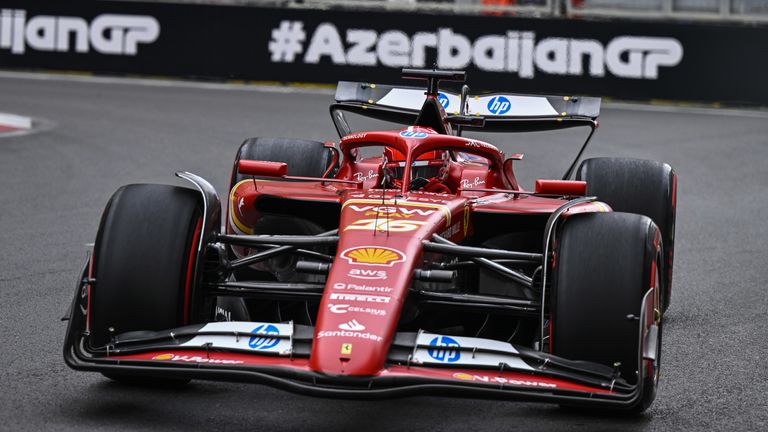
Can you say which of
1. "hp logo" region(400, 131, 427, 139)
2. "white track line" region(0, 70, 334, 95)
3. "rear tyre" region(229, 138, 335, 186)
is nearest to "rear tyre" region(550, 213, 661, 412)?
"hp logo" region(400, 131, 427, 139)

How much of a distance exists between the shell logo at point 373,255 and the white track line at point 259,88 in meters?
14.5

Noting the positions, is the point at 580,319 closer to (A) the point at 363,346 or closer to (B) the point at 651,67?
(A) the point at 363,346

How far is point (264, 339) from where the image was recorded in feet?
16.9

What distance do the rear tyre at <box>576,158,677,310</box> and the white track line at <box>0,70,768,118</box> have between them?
1188 centimetres

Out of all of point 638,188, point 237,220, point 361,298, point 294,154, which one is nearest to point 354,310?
point 361,298

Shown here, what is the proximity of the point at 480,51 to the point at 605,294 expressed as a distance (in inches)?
594

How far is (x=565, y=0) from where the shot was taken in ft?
69.9

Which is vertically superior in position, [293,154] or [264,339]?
[293,154]

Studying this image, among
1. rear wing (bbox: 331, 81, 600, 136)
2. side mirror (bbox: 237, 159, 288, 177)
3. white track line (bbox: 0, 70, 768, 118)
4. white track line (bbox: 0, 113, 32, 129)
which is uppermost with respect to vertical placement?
white track line (bbox: 0, 70, 768, 118)

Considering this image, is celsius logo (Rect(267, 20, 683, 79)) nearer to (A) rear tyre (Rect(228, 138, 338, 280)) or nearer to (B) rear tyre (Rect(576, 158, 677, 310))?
(A) rear tyre (Rect(228, 138, 338, 280))

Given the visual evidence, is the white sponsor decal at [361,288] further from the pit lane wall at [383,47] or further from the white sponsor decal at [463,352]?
the pit lane wall at [383,47]

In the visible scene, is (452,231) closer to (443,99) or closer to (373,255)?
(373,255)

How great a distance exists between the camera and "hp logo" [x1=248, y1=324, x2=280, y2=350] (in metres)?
5.11

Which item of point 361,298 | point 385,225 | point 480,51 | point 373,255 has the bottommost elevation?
point 361,298
